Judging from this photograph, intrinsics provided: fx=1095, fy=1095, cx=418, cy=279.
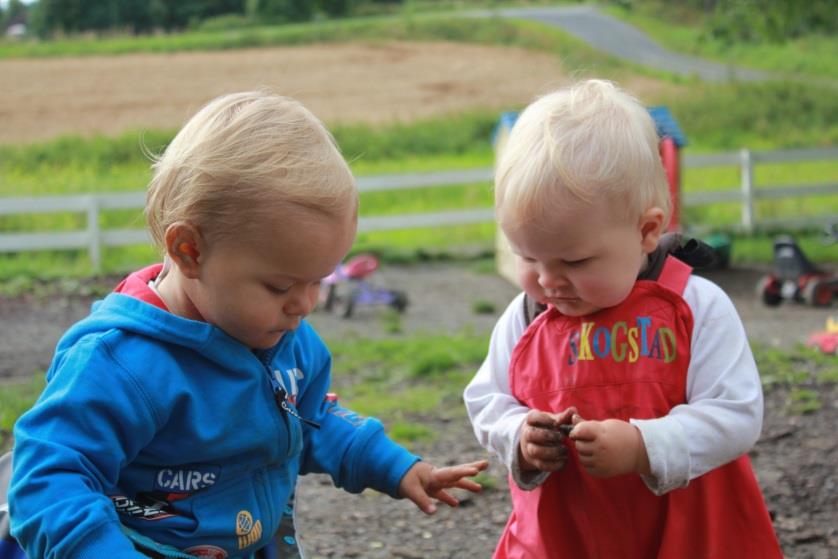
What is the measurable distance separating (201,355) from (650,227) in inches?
37.3

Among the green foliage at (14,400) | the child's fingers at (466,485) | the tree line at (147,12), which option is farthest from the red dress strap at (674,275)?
the tree line at (147,12)

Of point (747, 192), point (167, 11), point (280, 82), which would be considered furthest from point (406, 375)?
point (167, 11)

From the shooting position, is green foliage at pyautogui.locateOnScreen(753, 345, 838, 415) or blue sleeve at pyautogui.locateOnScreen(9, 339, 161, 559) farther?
green foliage at pyautogui.locateOnScreen(753, 345, 838, 415)

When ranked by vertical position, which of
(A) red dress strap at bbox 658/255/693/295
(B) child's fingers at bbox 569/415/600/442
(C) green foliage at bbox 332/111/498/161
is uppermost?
(A) red dress strap at bbox 658/255/693/295

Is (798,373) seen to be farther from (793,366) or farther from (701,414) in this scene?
(701,414)

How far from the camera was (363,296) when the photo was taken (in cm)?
941

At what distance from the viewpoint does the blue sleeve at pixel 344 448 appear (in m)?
2.41

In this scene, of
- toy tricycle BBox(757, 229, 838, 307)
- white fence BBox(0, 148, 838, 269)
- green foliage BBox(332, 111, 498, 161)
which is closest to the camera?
toy tricycle BBox(757, 229, 838, 307)

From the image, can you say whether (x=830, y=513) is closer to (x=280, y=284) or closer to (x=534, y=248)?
(x=534, y=248)

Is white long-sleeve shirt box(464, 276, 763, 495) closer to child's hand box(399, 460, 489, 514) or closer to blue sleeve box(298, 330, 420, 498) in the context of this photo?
child's hand box(399, 460, 489, 514)

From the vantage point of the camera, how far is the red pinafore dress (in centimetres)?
225

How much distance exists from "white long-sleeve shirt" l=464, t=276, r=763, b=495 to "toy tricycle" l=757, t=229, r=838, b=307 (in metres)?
7.30

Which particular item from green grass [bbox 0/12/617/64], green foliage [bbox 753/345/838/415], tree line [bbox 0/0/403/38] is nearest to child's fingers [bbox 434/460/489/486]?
green foliage [bbox 753/345/838/415]

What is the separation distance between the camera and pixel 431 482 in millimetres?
2387
